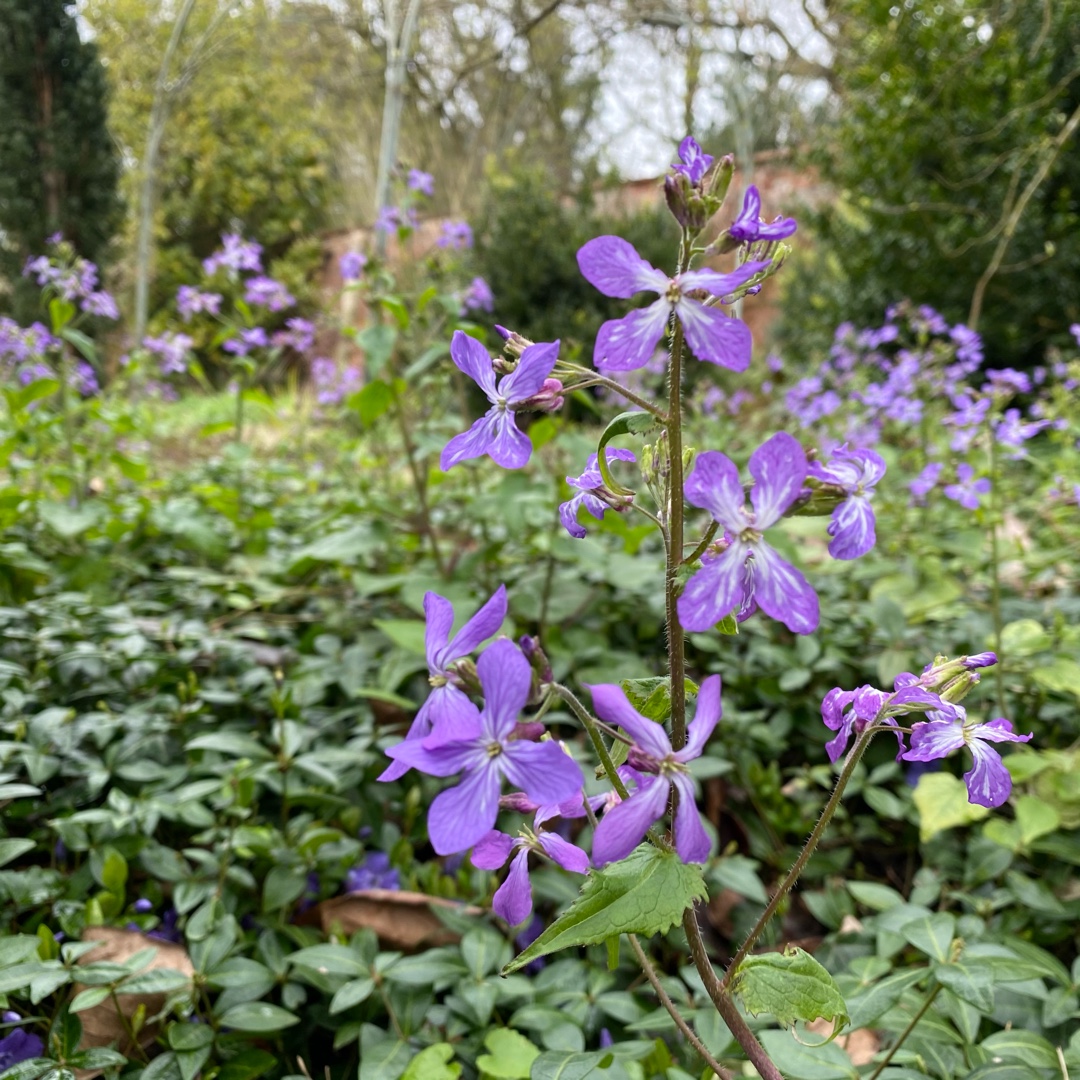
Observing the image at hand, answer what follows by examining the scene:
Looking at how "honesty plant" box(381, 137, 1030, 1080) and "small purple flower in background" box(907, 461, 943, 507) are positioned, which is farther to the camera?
"small purple flower in background" box(907, 461, 943, 507)

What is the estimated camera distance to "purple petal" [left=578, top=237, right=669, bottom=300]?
0.69m

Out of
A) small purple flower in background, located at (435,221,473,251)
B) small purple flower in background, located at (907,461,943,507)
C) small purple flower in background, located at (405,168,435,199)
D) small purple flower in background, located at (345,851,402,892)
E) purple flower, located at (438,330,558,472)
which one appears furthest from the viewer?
small purple flower in background, located at (435,221,473,251)

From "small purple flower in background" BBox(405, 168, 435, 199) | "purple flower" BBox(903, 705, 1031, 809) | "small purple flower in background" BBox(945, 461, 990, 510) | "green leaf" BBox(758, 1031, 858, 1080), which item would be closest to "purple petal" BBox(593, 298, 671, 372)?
"purple flower" BBox(903, 705, 1031, 809)

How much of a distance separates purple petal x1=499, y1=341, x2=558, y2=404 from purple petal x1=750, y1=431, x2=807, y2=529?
7.6 inches

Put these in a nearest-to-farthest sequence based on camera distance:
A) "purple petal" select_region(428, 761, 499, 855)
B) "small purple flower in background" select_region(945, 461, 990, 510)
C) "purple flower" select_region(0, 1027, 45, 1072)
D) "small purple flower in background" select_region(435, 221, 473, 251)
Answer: "purple petal" select_region(428, 761, 499, 855)
"purple flower" select_region(0, 1027, 45, 1072)
"small purple flower in background" select_region(945, 461, 990, 510)
"small purple flower in background" select_region(435, 221, 473, 251)

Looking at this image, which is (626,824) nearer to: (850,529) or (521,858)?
(521,858)

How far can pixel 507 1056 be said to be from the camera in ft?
3.57

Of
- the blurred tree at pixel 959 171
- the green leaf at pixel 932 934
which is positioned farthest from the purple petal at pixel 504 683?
the blurred tree at pixel 959 171

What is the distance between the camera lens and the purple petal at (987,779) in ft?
2.50

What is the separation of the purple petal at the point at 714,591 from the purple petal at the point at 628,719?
0.08m

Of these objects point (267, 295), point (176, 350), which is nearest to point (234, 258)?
point (267, 295)

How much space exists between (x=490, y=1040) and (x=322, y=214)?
17796 millimetres

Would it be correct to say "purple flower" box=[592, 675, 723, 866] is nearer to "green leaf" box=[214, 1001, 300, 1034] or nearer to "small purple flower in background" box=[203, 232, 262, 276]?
"green leaf" box=[214, 1001, 300, 1034]

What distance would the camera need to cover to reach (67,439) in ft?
9.17
